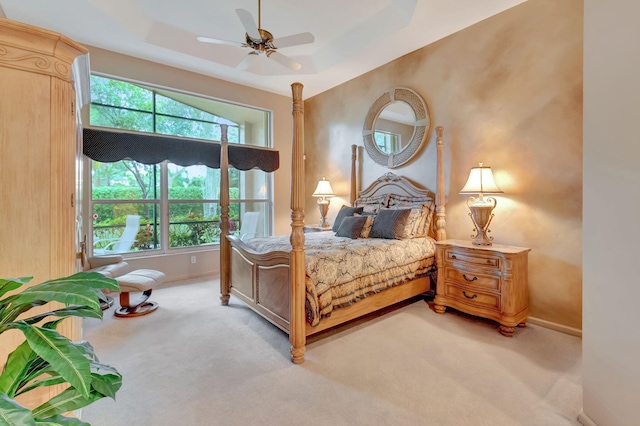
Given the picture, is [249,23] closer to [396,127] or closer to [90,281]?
[396,127]

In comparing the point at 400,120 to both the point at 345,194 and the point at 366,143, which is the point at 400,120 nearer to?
the point at 366,143

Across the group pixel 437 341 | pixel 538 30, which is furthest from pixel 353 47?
pixel 437 341

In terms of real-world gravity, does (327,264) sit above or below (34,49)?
below

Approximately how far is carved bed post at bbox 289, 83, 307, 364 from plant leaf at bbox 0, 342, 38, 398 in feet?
5.08

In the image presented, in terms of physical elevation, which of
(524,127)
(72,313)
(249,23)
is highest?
(249,23)

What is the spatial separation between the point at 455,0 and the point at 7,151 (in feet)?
11.9

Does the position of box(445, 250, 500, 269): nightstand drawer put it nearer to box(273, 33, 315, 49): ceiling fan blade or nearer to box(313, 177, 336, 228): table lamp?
box(313, 177, 336, 228): table lamp

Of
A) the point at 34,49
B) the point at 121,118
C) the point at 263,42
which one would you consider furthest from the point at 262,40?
the point at 121,118

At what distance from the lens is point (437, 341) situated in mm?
2529

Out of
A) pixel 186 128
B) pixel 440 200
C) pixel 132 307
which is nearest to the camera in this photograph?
pixel 132 307

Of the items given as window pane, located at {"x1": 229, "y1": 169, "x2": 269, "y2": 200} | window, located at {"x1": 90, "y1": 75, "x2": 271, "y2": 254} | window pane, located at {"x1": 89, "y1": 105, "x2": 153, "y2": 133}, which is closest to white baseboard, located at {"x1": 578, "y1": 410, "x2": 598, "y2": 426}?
window, located at {"x1": 90, "y1": 75, "x2": 271, "y2": 254}

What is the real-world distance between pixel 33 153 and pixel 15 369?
2.61ft

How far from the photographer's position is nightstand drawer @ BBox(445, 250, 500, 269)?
2.70m

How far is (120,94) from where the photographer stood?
13.1ft
